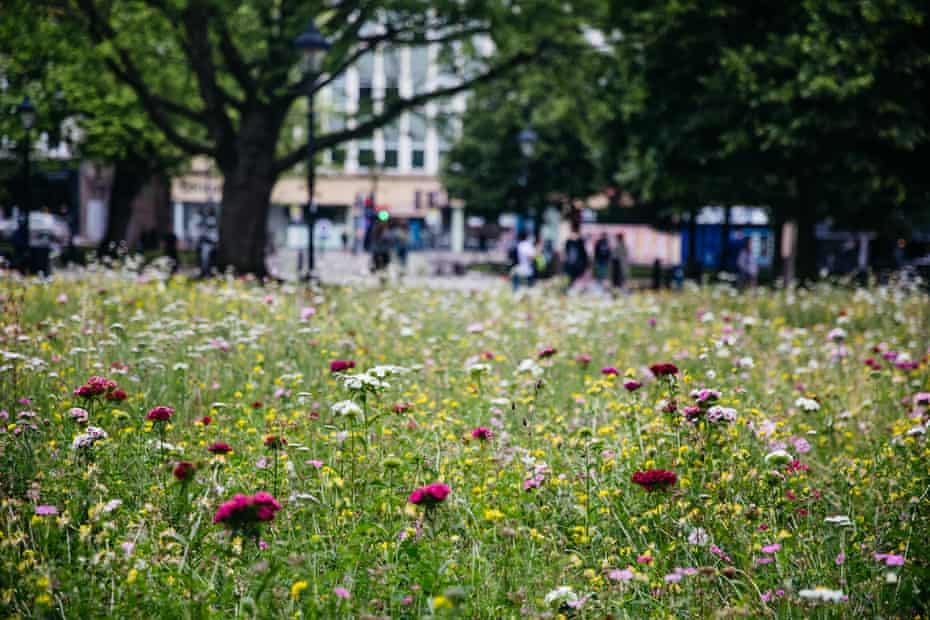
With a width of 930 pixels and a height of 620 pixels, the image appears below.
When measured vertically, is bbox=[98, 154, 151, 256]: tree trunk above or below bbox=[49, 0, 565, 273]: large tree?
below

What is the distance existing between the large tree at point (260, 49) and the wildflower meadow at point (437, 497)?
13043 millimetres

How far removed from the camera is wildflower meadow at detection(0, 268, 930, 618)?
12.1 feet

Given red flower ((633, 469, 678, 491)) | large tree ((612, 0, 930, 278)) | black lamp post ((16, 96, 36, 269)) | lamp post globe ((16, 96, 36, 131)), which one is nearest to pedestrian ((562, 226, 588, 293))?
large tree ((612, 0, 930, 278))

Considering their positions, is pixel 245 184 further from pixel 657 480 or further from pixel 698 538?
pixel 657 480

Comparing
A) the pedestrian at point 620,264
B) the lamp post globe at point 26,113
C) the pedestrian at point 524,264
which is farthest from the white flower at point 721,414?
the pedestrian at point 620,264

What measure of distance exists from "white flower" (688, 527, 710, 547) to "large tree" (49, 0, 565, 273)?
52.7 feet

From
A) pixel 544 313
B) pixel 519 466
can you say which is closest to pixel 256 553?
pixel 519 466

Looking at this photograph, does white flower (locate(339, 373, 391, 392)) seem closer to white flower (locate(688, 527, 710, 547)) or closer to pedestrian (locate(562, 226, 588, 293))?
white flower (locate(688, 527, 710, 547))

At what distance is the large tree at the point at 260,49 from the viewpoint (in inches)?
774

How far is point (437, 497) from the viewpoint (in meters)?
3.40

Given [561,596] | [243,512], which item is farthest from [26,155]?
[561,596]

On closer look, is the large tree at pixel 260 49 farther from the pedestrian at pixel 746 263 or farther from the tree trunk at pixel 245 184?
the pedestrian at pixel 746 263

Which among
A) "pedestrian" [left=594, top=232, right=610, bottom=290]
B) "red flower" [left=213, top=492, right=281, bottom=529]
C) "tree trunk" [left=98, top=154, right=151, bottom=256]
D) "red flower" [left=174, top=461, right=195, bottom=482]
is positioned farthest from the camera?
"tree trunk" [left=98, top=154, right=151, bottom=256]

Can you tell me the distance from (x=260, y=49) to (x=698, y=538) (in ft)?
66.0
